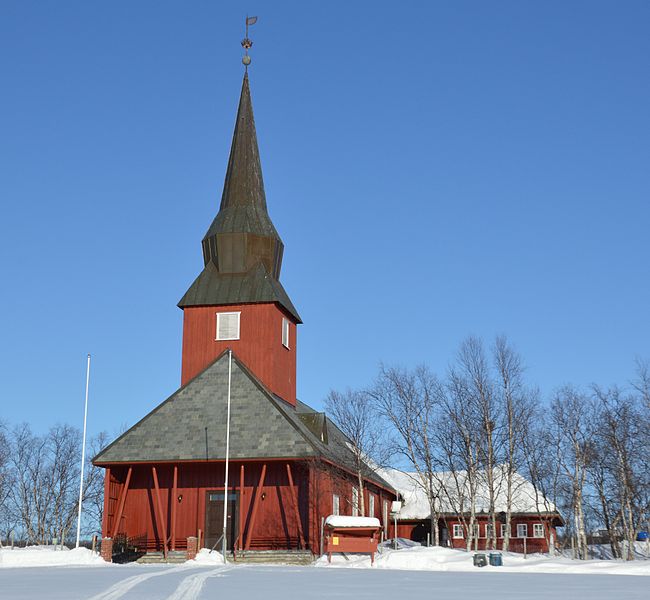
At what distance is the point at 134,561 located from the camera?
3497 centimetres

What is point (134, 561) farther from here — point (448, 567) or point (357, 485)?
point (448, 567)

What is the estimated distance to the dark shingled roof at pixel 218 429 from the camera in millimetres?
34844

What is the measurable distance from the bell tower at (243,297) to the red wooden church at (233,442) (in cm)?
6

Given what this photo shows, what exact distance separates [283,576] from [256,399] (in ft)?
51.0

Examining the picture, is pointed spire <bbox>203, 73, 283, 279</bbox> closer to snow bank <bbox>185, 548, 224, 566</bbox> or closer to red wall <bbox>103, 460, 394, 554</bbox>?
red wall <bbox>103, 460, 394, 554</bbox>

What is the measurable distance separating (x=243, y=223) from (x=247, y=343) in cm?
613

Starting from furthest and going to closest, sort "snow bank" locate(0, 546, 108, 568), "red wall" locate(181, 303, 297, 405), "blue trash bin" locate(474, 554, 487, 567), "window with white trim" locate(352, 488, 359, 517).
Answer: "window with white trim" locate(352, 488, 359, 517)
"red wall" locate(181, 303, 297, 405)
"snow bank" locate(0, 546, 108, 568)
"blue trash bin" locate(474, 554, 487, 567)

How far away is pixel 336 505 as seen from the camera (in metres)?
38.4

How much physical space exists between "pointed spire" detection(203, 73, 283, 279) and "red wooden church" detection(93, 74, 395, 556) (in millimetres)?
69

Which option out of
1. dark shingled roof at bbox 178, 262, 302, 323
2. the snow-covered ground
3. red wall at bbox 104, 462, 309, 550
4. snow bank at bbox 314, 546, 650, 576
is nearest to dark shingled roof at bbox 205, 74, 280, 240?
dark shingled roof at bbox 178, 262, 302, 323

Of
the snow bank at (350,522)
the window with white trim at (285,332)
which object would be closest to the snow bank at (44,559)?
the snow bank at (350,522)

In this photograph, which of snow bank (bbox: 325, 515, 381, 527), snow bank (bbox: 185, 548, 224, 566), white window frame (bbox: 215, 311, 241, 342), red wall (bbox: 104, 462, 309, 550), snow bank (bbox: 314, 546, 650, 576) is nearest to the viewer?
snow bank (bbox: 314, 546, 650, 576)

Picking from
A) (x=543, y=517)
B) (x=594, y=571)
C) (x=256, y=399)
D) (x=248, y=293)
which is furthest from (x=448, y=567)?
(x=543, y=517)

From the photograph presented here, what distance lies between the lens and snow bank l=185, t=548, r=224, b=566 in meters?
31.3
